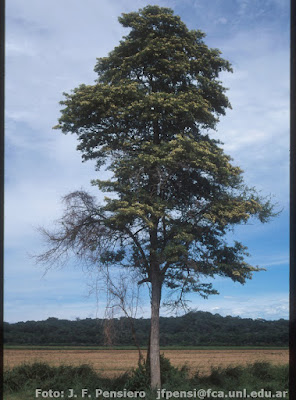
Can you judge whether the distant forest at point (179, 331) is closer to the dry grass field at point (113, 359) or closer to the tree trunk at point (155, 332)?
the dry grass field at point (113, 359)

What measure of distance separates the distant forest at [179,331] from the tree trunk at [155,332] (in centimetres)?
1727

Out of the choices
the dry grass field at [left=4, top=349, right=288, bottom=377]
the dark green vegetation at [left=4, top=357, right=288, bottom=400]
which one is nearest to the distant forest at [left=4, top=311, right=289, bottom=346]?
the dry grass field at [left=4, top=349, right=288, bottom=377]

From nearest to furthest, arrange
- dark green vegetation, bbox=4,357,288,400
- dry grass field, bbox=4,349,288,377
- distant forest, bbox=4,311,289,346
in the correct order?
dark green vegetation, bbox=4,357,288,400 < dry grass field, bbox=4,349,288,377 < distant forest, bbox=4,311,289,346

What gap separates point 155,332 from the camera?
55.1 feet

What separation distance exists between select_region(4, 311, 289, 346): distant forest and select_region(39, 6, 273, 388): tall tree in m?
17.8

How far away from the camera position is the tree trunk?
16.4 metres

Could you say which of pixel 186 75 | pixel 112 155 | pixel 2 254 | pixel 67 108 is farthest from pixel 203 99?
pixel 2 254

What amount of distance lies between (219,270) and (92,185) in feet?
19.8

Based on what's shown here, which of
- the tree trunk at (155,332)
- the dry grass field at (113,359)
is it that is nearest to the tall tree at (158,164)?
Result: the tree trunk at (155,332)

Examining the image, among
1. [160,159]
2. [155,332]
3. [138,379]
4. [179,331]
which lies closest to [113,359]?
[179,331]

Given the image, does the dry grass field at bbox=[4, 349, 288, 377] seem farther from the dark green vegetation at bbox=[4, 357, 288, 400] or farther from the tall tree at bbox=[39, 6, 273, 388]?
the tall tree at bbox=[39, 6, 273, 388]

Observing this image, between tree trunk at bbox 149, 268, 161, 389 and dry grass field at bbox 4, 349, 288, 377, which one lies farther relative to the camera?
dry grass field at bbox 4, 349, 288, 377

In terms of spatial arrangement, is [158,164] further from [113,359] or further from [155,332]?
[113,359]

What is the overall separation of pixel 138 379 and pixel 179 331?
2455 centimetres
